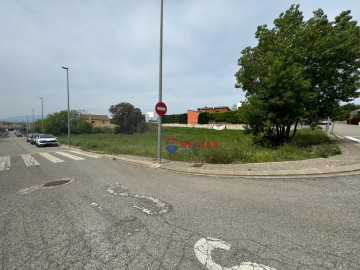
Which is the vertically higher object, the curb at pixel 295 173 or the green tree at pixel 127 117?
the green tree at pixel 127 117

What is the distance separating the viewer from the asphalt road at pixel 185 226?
2010mm

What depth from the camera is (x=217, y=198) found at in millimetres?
3734

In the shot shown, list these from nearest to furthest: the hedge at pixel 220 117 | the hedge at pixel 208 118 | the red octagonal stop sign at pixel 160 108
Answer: the red octagonal stop sign at pixel 160 108, the hedge at pixel 220 117, the hedge at pixel 208 118

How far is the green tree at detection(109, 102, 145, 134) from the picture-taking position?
4009cm

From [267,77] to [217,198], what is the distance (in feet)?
25.4

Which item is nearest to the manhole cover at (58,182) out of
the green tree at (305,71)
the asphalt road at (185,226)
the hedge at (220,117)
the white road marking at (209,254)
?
the asphalt road at (185,226)

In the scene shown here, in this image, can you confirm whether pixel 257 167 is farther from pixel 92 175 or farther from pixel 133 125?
pixel 133 125

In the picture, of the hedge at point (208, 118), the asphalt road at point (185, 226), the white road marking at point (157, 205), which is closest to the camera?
the asphalt road at point (185, 226)

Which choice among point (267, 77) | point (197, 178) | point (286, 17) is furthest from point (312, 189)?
point (286, 17)

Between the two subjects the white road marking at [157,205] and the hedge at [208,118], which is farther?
the hedge at [208,118]

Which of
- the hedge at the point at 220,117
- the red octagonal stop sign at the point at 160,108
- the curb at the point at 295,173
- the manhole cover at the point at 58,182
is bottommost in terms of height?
the manhole cover at the point at 58,182

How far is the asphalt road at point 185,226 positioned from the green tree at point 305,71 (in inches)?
192

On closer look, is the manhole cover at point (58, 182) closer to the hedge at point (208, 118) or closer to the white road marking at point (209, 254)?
the white road marking at point (209, 254)

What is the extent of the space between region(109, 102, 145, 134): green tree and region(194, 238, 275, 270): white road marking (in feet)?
130
